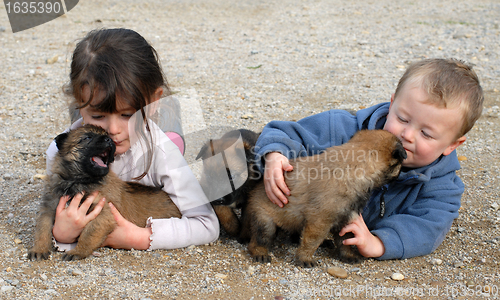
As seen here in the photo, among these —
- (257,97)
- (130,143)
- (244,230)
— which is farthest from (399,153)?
(257,97)

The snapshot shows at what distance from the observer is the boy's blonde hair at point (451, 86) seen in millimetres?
3682

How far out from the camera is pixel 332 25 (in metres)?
11.7

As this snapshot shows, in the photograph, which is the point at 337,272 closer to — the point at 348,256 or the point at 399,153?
the point at 348,256

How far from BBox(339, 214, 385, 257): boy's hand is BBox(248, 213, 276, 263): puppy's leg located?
1.93 ft

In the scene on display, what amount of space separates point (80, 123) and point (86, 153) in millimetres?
616

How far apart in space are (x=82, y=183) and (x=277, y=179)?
1.57 meters

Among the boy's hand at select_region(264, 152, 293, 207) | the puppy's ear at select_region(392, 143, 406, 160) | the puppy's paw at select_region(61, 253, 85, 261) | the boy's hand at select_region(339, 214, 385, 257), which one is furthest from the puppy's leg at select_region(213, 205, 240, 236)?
the puppy's ear at select_region(392, 143, 406, 160)

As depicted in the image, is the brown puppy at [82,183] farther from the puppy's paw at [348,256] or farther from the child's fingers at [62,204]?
the puppy's paw at [348,256]

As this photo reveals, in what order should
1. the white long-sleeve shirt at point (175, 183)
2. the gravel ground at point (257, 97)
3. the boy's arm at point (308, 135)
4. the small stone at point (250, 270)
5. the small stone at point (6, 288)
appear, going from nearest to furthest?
the small stone at point (6, 288) < the gravel ground at point (257, 97) < the small stone at point (250, 270) < the white long-sleeve shirt at point (175, 183) < the boy's arm at point (308, 135)

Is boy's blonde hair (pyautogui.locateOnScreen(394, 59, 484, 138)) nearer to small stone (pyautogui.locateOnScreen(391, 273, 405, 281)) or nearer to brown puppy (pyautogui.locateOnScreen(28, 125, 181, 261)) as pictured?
small stone (pyautogui.locateOnScreen(391, 273, 405, 281))

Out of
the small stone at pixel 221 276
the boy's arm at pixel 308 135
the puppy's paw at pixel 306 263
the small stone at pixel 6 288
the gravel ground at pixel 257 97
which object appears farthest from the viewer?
the boy's arm at pixel 308 135

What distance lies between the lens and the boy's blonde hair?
3682 mm

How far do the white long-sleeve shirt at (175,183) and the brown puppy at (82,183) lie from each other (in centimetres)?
38

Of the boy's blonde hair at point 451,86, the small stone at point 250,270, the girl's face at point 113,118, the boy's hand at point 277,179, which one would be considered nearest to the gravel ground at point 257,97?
the small stone at point 250,270
